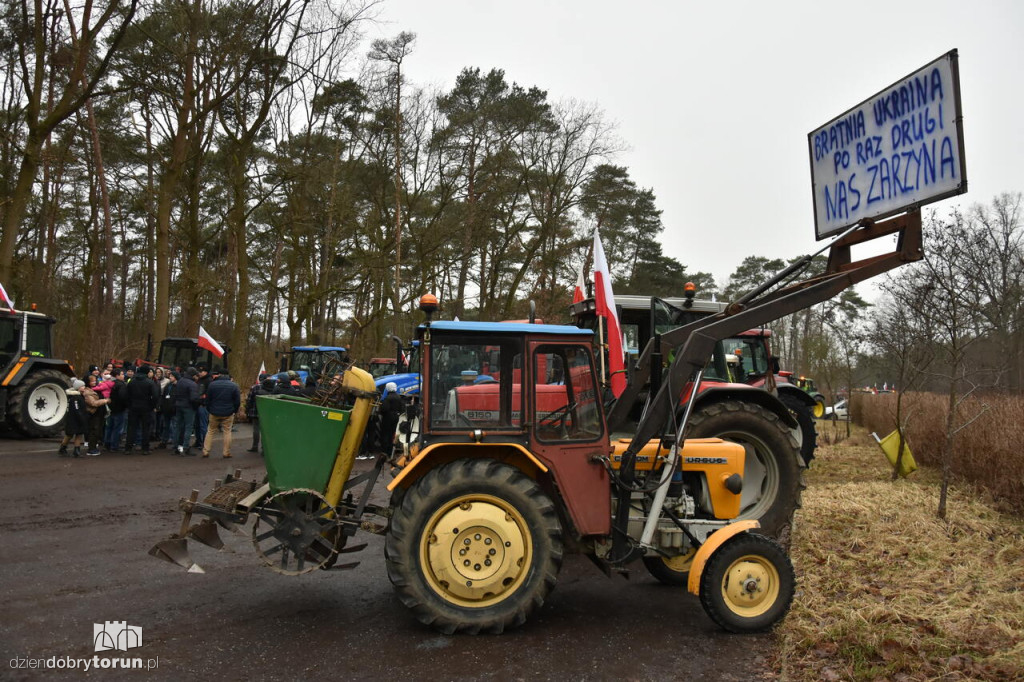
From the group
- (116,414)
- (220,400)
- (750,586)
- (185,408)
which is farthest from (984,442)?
(116,414)

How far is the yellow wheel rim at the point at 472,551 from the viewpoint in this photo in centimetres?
470

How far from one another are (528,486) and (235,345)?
17.9 metres

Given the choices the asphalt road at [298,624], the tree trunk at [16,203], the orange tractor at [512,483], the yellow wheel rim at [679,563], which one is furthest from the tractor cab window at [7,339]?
the yellow wheel rim at [679,563]

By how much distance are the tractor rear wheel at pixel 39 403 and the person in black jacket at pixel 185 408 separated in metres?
2.36

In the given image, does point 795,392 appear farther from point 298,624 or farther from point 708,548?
point 298,624

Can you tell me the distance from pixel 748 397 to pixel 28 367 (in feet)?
46.9

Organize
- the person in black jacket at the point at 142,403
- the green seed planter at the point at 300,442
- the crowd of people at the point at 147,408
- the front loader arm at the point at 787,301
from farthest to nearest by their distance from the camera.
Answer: the person in black jacket at the point at 142,403, the crowd of people at the point at 147,408, the green seed planter at the point at 300,442, the front loader arm at the point at 787,301

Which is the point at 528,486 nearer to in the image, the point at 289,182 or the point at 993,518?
the point at 993,518

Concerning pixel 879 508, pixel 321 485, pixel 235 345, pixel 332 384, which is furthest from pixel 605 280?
pixel 235 345

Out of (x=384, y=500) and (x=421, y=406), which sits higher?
(x=421, y=406)

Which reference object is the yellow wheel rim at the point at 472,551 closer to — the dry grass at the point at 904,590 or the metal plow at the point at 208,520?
the metal plow at the point at 208,520

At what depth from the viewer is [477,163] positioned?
90.0ft

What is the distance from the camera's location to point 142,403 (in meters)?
13.2

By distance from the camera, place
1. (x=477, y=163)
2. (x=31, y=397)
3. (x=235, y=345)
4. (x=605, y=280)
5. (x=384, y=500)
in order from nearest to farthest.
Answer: (x=605, y=280)
(x=384, y=500)
(x=31, y=397)
(x=235, y=345)
(x=477, y=163)
